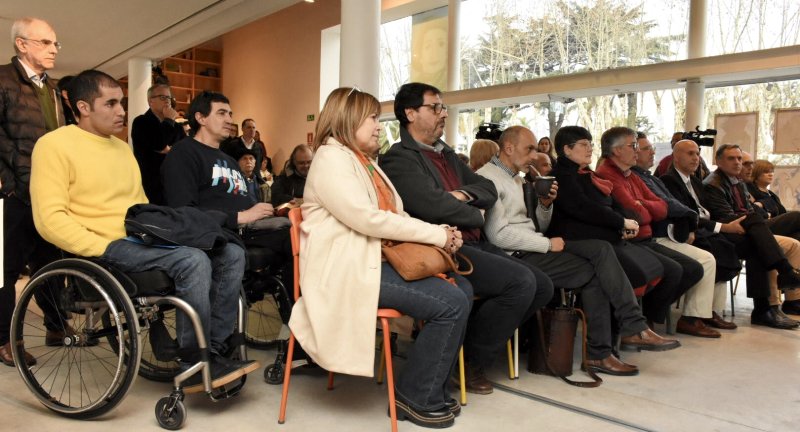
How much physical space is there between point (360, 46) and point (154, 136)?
2.23 m

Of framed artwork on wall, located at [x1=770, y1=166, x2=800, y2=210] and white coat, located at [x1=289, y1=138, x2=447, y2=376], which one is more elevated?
framed artwork on wall, located at [x1=770, y1=166, x2=800, y2=210]

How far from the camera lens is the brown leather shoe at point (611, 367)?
3129mm

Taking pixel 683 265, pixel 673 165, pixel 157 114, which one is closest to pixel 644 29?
pixel 673 165

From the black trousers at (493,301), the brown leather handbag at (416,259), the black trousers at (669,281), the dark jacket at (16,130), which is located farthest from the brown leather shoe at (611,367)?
the dark jacket at (16,130)

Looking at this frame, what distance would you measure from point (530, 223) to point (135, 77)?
9213 mm

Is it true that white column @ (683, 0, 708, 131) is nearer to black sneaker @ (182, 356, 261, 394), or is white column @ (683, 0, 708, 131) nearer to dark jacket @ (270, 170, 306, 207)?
dark jacket @ (270, 170, 306, 207)

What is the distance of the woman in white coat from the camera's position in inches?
86.7

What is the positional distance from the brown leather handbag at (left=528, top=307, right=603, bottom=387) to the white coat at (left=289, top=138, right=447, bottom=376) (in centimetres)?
96

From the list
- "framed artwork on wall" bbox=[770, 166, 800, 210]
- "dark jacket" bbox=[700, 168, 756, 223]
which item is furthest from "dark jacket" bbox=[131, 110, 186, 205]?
"framed artwork on wall" bbox=[770, 166, 800, 210]

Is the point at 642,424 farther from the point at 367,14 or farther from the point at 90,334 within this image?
the point at 367,14

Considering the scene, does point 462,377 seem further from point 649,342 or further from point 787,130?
point 787,130

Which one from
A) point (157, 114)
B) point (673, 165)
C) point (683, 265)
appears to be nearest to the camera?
point (157, 114)

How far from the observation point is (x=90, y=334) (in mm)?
2301

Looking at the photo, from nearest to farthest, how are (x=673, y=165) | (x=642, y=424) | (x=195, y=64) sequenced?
(x=642, y=424) < (x=673, y=165) < (x=195, y=64)
